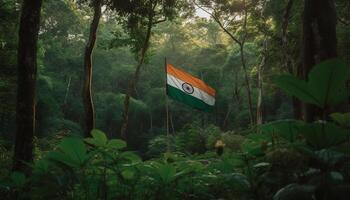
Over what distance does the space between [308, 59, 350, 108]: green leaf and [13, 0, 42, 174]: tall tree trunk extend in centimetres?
426

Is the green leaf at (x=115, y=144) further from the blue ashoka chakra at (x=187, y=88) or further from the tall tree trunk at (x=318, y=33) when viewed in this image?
the blue ashoka chakra at (x=187, y=88)

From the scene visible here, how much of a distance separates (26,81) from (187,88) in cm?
953

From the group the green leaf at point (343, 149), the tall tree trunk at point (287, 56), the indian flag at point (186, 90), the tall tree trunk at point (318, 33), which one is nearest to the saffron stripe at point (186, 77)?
the indian flag at point (186, 90)

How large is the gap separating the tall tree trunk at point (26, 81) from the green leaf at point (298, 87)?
409 centimetres

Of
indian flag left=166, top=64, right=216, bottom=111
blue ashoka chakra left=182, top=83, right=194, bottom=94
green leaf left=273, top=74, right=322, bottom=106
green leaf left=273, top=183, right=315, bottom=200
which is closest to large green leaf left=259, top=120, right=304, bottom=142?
green leaf left=273, top=74, right=322, bottom=106

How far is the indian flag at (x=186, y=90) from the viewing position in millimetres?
14734

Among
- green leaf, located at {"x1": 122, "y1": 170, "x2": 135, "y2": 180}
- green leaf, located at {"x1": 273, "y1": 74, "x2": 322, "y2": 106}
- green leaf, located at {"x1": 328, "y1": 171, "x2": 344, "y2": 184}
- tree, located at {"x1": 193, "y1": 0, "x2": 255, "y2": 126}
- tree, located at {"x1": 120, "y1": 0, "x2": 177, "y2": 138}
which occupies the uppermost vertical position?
tree, located at {"x1": 193, "y1": 0, "x2": 255, "y2": 126}

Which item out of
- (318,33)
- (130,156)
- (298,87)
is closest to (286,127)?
(298,87)

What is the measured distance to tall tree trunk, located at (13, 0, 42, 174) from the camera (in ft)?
18.7

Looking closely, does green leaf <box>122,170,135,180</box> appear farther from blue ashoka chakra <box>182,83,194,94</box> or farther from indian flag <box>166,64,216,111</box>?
blue ashoka chakra <box>182,83,194,94</box>

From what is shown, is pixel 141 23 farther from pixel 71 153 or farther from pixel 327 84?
pixel 327 84

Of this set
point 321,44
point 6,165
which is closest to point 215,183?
point 321,44

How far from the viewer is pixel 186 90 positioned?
1507 cm

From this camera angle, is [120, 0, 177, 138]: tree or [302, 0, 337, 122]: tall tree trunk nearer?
[302, 0, 337, 122]: tall tree trunk
